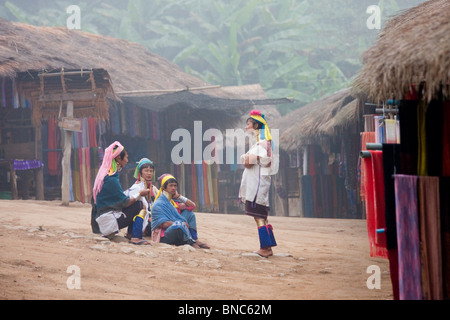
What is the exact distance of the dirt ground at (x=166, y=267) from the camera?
570cm

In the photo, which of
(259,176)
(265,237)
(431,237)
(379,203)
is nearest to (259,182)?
(259,176)

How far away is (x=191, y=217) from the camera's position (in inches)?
338

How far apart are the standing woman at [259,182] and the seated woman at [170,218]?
2.98 ft

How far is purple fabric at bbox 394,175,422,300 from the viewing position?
4.65m

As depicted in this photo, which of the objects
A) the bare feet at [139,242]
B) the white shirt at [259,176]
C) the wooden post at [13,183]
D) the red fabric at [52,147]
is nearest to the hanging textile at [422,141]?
the white shirt at [259,176]

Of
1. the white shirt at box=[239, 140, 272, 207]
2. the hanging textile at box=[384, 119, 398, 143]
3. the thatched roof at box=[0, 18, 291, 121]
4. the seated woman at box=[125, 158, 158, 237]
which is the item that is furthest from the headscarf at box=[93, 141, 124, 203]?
the thatched roof at box=[0, 18, 291, 121]

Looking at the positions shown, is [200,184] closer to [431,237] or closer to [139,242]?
[139,242]

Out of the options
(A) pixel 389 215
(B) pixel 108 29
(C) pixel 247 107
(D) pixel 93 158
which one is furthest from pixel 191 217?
(B) pixel 108 29

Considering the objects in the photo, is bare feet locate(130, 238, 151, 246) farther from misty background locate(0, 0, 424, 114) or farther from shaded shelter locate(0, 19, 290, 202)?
misty background locate(0, 0, 424, 114)

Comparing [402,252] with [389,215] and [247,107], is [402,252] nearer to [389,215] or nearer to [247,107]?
[389,215]

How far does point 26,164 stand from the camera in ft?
47.8

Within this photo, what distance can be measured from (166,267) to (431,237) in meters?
3.11

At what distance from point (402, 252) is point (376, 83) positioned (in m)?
1.36

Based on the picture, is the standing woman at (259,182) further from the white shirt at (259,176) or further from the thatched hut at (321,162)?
the thatched hut at (321,162)
